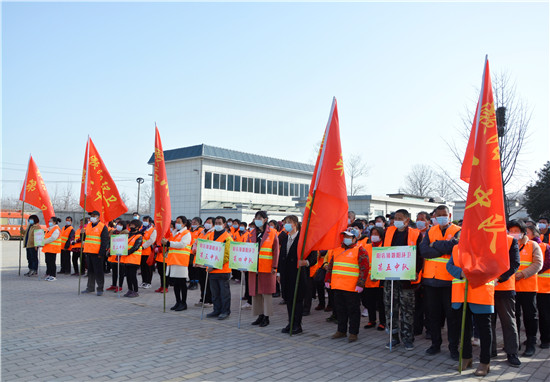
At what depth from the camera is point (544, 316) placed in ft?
24.2

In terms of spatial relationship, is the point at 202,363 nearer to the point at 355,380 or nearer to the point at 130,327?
the point at 355,380

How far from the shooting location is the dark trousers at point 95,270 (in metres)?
11.9

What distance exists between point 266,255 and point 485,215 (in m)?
4.27

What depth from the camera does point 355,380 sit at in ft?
18.3

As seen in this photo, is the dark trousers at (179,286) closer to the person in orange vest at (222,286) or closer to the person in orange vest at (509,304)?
the person in orange vest at (222,286)

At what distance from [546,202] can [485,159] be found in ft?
83.4

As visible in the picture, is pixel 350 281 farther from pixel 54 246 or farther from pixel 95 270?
pixel 54 246

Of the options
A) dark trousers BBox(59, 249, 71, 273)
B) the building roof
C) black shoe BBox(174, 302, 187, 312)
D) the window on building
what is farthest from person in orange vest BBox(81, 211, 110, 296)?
the window on building

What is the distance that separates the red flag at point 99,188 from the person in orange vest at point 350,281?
731 cm

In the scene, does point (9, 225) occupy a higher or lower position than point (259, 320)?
higher

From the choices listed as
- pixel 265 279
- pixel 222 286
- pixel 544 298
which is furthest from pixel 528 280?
pixel 222 286

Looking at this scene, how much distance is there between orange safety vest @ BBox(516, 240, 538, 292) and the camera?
7.01 meters

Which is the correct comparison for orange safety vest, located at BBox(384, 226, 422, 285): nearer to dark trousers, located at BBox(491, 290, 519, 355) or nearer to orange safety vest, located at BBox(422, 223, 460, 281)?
orange safety vest, located at BBox(422, 223, 460, 281)

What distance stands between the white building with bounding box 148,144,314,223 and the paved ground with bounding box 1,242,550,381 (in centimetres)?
2239
